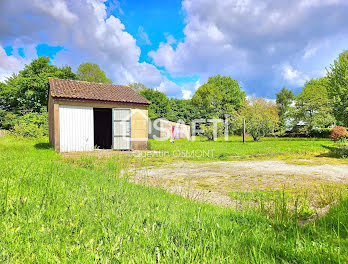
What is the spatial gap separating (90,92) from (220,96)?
32.9 meters

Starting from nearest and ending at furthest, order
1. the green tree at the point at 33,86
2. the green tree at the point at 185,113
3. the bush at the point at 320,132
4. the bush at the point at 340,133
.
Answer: the bush at the point at 340,133 → the green tree at the point at 33,86 → the bush at the point at 320,132 → the green tree at the point at 185,113

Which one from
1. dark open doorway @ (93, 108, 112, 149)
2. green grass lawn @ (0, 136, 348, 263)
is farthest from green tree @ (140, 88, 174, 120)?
green grass lawn @ (0, 136, 348, 263)

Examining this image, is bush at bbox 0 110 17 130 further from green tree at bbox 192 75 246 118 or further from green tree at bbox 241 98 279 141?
green tree at bbox 192 75 246 118

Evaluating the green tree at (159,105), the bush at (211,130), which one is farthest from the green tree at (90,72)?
the bush at (211,130)

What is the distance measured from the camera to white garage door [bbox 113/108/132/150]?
13.2 meters

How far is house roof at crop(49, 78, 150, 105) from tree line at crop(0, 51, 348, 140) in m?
9.32

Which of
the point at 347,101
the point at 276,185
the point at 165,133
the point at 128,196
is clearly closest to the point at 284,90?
the point at 347,101

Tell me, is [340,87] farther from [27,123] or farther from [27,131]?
[27,123]

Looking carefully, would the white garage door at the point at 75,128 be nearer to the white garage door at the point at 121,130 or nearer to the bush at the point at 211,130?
the white garage door at the point at 121,130

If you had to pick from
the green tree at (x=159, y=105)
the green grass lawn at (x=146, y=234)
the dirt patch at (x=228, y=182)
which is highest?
the green tree at (x=159, y=105)

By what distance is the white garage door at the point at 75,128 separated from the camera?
11.7 metres

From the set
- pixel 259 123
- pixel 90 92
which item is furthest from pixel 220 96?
pixel 90 92

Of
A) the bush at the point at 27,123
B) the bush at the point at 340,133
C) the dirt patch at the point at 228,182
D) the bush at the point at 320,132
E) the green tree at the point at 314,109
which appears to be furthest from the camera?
the green tree at the point at 314,109

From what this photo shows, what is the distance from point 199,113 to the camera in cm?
3653
